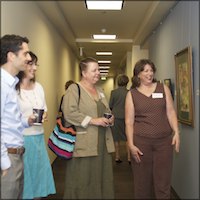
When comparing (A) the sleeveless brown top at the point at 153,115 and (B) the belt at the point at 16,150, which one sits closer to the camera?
(B) the belt at the point at 16,150

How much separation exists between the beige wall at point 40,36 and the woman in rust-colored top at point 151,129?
0.69 m

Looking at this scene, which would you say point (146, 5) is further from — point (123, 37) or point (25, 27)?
point (123, 37)

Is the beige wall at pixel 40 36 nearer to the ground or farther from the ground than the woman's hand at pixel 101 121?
farther from the ground

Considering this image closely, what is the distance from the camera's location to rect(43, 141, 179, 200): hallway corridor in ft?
5.77

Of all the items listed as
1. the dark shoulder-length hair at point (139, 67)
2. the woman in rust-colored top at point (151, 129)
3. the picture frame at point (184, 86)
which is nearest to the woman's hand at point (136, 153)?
the woman in rust-colored top at point (151, 129)

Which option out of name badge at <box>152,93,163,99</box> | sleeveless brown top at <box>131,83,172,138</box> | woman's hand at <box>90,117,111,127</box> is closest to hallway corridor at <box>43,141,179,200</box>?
woman's hand at <box>90,117,111,127</box>

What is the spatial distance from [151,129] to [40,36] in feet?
3.85

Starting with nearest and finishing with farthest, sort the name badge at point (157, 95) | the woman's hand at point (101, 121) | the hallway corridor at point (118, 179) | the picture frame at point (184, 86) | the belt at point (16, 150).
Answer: the belt at point (16, 150) < the woman's hand at point (101, 121) < the name badge at point (157, 95) < the picture frame at point (184, 86) < the hallway corridor at point (118, 179)

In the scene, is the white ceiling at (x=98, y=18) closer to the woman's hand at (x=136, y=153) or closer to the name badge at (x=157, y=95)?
the name badge at (x=157, y=95)

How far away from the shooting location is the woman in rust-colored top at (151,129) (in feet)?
4.32

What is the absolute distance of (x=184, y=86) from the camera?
1747mm

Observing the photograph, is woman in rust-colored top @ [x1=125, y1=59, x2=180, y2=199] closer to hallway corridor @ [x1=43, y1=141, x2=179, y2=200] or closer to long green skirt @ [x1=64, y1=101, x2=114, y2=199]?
long green skirt @ [x1=64, y1=101, x2=114, y2=199]

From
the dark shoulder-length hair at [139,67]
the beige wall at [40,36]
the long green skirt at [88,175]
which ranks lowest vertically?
the long green skirt at [88,175]

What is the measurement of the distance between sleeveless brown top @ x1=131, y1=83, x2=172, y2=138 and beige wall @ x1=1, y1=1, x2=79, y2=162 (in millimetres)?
762
